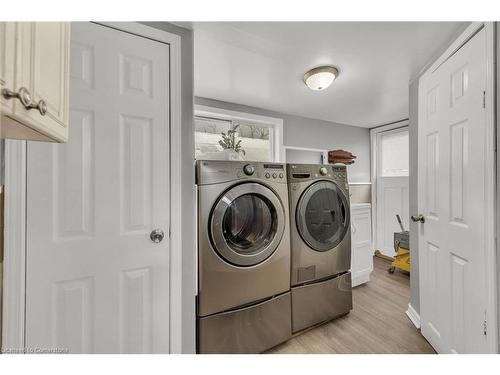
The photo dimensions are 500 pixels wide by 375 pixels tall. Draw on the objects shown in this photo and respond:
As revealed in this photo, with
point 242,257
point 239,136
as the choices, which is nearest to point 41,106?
point 242,257

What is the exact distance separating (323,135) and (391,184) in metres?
1.36

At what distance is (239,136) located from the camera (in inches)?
103

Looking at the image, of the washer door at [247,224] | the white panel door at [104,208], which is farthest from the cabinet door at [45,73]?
the washer door at [247,224]

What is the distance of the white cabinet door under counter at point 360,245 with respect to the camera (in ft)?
8.08

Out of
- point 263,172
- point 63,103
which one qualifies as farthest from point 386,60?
point 63,103

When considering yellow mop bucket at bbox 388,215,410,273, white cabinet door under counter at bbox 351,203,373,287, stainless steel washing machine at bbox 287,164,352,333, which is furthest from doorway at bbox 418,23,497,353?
yellow mop bucket at bbox 388,215,410,273

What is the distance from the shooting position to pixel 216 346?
4.43 ft

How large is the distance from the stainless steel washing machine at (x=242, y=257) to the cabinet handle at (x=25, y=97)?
2.90 feet

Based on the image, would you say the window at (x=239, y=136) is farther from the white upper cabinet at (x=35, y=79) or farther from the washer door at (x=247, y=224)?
the white upper cabinet at (x=35, y=79)

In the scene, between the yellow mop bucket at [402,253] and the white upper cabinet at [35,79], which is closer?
the white upper cabinet at [35,79]

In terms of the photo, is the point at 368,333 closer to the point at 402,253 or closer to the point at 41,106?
the point at 402,253

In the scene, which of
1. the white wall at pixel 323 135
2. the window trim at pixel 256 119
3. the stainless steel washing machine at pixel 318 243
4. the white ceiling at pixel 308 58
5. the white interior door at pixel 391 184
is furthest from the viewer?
the white interior door at pixel 391 184

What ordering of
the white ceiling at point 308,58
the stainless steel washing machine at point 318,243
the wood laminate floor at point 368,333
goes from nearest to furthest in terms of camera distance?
1. the white ceiling at point 308,58
2. the wood laminate floor at point 368,333
3. the stainless steel washing machine at point 318,243


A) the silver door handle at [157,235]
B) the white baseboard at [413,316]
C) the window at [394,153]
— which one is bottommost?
the white baseboard at [413,316]
